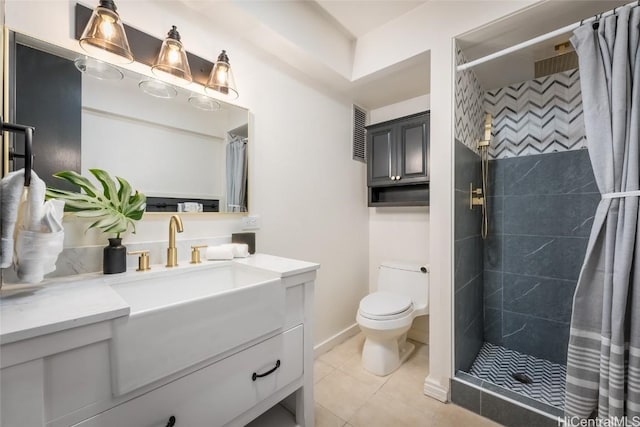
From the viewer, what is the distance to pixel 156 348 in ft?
2.48

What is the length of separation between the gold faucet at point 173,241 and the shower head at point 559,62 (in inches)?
94.9

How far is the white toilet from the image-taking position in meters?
1.77

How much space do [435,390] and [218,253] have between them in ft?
5.05

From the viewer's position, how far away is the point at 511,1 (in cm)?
142

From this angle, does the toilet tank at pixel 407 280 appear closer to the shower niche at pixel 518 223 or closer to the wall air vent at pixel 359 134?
the shower niche at pixel 518 223

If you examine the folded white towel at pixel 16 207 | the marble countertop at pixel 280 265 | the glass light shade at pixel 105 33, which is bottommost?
the marble countertop at pixel 280 265

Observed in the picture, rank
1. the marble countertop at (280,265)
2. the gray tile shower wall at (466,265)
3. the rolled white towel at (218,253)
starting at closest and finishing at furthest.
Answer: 1. the marble countertop at (280,265)
2. the rolled white towel at (218,253)
3. the gray tile shower wall at (466,265)

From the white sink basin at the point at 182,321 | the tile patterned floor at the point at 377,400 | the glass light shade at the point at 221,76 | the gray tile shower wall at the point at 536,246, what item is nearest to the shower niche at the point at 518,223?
the gray tile shower wall at the point at 536,246

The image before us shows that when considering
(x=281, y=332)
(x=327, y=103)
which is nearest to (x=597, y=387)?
(x=281, y=332)

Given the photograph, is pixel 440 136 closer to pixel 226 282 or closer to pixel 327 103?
pixel 327 103

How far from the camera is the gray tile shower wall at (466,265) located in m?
1.66

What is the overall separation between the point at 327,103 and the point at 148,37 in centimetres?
130

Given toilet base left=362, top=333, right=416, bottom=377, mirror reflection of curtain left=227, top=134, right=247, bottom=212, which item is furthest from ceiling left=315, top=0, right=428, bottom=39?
toilet base left=362, top=333, right=416, bottom=377

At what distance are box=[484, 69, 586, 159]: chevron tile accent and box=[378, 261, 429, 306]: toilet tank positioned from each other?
1.15 m
